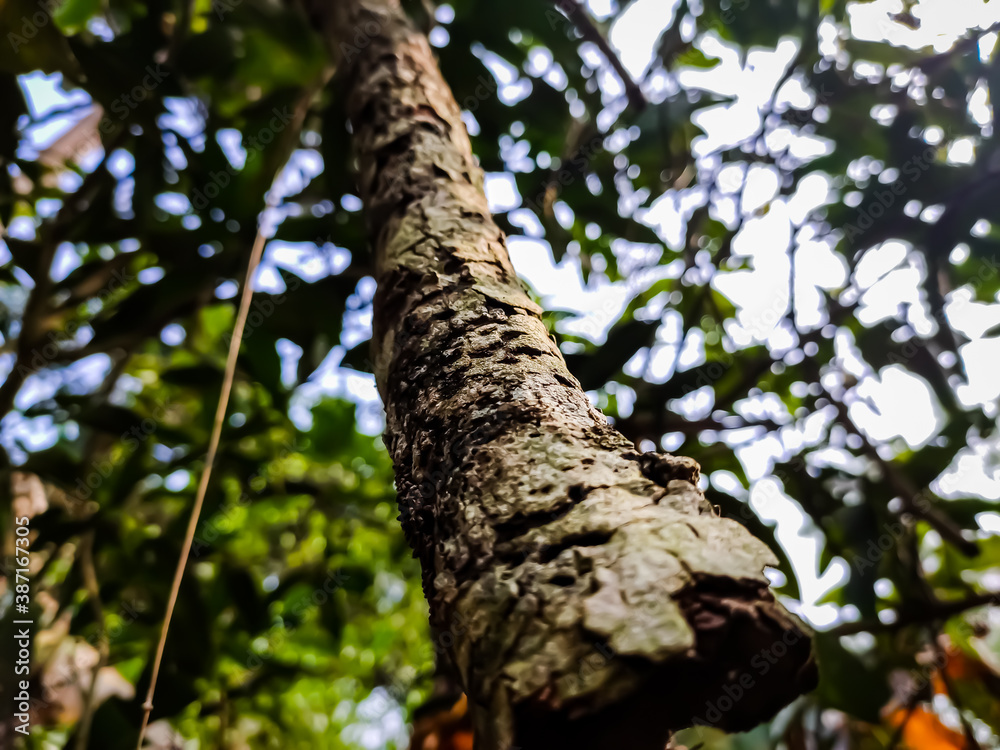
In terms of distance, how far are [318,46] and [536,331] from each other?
0.73 metres

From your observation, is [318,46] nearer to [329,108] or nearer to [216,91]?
[329,108]

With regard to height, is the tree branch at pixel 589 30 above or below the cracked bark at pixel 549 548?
above

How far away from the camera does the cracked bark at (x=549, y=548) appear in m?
0.17

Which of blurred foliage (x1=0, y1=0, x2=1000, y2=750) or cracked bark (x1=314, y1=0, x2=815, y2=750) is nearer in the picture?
A: cracked bark (x1=314, y1=0, x2=815, y2=750)

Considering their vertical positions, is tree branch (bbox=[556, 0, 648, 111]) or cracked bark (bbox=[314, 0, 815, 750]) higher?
tree branch (bbox=[556, 0, 648, 111])

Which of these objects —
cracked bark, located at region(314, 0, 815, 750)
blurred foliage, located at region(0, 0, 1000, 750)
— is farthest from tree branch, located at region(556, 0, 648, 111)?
cracked bark, located at region(314, 0, 815, 750)

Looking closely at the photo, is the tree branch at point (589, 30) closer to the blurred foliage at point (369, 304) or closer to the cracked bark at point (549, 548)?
the blurred foliage at point (369, 304)

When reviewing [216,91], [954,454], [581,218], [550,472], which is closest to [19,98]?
[216,91]

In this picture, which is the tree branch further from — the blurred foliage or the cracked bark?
the cracked bark

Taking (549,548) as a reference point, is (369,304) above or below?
above

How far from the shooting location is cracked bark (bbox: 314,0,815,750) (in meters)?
0.17

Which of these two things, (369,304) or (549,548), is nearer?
(549,548)

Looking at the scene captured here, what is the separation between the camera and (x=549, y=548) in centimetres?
21

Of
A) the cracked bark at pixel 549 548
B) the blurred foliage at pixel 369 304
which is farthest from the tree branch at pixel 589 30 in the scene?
the cracked bark at pixel 549 548
